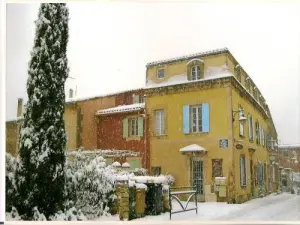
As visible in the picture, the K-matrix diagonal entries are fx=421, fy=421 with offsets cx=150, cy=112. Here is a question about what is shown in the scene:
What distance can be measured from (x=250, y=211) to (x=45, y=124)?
306cm

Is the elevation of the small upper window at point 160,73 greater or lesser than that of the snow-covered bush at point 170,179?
greater

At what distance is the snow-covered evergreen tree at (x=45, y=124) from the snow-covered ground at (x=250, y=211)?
0.90 meters

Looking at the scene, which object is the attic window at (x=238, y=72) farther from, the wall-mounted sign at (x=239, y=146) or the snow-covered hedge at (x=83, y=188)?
the snow-covered hedge at (x=83, y=188)

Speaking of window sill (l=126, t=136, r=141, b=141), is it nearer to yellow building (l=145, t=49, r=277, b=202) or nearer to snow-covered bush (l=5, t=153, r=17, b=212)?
yellow building (l=145, t=49, r=277, b=202)

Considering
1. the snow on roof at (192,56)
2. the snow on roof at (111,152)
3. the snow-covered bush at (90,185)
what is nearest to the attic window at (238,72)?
the snow on roof at (192,56)

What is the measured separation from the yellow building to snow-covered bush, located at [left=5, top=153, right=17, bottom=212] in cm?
194

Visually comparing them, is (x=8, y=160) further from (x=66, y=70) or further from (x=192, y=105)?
(x=192, y=105)

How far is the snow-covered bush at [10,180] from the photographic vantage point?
18.8 feet

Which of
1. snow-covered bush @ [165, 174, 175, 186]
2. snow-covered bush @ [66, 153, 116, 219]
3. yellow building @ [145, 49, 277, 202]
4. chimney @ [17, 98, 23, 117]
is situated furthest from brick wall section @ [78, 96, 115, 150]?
snow-covered bush @ [165, 174, 175, 186]

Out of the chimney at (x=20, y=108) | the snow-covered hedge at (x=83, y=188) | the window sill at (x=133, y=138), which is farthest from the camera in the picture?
the window sill at (x=133, y=138)

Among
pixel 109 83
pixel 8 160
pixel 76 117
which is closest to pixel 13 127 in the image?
pixel 8 160

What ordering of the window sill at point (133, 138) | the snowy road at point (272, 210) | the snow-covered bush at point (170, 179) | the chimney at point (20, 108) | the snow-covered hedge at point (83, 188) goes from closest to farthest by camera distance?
the snowy road at point (272, 210), the snow-covered hedge at point (83, 188), the chimney at point (20, 108), the snow-covered bush at point (170, 179), the window sill at point (133, 138)

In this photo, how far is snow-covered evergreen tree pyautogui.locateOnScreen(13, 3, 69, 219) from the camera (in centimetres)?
577

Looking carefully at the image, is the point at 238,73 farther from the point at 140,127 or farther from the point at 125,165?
the point at 125,165
